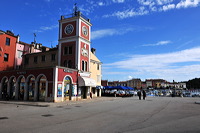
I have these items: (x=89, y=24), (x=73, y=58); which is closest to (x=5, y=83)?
(x=73, y=58)

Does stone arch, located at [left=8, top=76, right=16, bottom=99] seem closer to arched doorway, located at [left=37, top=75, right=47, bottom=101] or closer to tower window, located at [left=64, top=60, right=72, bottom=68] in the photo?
arched doorway, located at [left=37, top=75, right=47, bottom=101]

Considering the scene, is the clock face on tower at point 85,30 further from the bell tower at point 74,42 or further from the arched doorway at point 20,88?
the arched doorway at point 20,88

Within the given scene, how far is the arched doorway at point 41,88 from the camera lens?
24.9 meters

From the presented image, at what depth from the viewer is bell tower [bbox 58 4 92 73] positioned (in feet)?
99.5

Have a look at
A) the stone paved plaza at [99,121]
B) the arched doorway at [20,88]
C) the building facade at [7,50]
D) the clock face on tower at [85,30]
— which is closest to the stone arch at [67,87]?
the arched doorway at [20,88]

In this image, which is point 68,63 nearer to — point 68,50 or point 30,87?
point 68,50

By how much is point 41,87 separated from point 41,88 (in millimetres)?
144

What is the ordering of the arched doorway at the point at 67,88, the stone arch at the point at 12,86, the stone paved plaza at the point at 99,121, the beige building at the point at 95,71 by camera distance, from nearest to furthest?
1. the stone paved plaza at the point at 99,121
2. the arched doorway at the point at 67,88
3. the stone arch at the point at 12,86
4. the beige building at the point at 95,71

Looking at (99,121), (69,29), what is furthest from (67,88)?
(99,121)

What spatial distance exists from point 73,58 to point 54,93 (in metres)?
8.66

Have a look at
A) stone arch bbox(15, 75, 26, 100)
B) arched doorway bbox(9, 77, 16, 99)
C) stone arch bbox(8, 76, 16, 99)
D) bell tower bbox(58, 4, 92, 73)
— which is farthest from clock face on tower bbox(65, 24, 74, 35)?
arched doorway bbox(9, 77, 16, 99)

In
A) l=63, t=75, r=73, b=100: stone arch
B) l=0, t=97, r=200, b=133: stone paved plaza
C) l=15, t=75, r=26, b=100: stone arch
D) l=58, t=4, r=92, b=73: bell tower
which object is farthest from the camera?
l=58, t=4, r=92, b=73: bell tower

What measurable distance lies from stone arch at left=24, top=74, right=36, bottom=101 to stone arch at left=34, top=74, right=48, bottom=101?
40.4 inches

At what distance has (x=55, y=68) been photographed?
23.9 m
